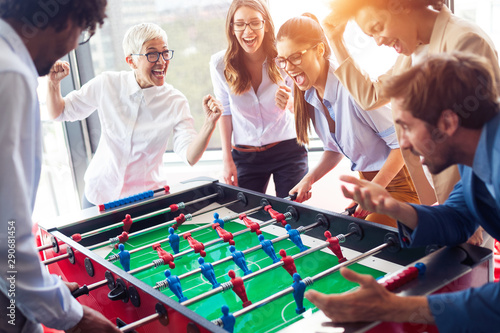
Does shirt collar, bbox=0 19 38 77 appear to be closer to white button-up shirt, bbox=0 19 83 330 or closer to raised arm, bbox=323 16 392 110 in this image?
white button-up shirt, bbox=0 19 83 330

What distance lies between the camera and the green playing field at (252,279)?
4.66 ft

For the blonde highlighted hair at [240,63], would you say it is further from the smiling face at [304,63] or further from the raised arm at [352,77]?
the raised arm at [352,77]

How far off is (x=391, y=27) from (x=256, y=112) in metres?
1.28

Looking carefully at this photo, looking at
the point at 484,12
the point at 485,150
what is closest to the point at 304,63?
the point at 485,150

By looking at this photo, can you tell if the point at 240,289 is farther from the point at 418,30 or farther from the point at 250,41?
the point at 250,41

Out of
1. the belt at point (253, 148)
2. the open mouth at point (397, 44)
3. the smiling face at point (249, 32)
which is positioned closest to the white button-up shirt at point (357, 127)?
the open mouth at point (397, 44)

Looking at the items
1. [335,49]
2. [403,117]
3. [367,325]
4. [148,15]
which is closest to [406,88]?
[403,117]

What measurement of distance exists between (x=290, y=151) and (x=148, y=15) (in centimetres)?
219

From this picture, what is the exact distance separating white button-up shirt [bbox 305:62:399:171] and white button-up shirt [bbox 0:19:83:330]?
1.42m

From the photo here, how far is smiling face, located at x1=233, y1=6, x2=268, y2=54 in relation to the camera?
8.45ft

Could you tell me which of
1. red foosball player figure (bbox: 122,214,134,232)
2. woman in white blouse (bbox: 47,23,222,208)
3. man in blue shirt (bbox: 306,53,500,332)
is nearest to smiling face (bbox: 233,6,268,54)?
woman in white blouse (bbox: 47,23,222,208)

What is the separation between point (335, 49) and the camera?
208 centimetres

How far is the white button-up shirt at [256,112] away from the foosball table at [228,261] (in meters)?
0.58

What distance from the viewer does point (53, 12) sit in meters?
1.12
